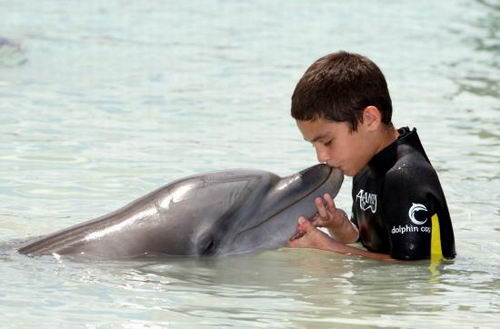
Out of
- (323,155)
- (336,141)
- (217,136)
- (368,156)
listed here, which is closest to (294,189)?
(323,155)

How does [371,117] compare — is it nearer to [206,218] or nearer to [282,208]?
[282,208]

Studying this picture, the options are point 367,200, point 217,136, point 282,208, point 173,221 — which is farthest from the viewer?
point 217,136

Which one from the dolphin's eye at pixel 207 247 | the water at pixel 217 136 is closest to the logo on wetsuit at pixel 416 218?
the water at pixel 217 136

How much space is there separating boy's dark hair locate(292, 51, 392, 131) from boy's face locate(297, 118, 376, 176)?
3cm

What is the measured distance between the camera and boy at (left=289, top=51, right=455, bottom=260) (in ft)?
21.7

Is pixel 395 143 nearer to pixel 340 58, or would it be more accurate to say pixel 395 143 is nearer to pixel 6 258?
pixel 340 58

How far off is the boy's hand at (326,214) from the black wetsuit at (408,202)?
225 mm

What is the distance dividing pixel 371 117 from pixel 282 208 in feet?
2.24

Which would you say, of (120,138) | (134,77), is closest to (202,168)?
(120,138)

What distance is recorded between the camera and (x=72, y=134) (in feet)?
36.2

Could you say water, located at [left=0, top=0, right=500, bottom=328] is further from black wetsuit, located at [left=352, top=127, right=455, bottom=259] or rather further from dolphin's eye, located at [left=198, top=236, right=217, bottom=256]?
black wetsuit, located at [left=352, top=127, right=455, bottom=259]

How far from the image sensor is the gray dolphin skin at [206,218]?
6539 millimetres

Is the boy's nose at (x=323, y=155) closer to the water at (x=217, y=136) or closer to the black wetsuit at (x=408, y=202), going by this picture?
the black wetsuit at (x=408, y=202)

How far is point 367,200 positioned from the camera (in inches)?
274
